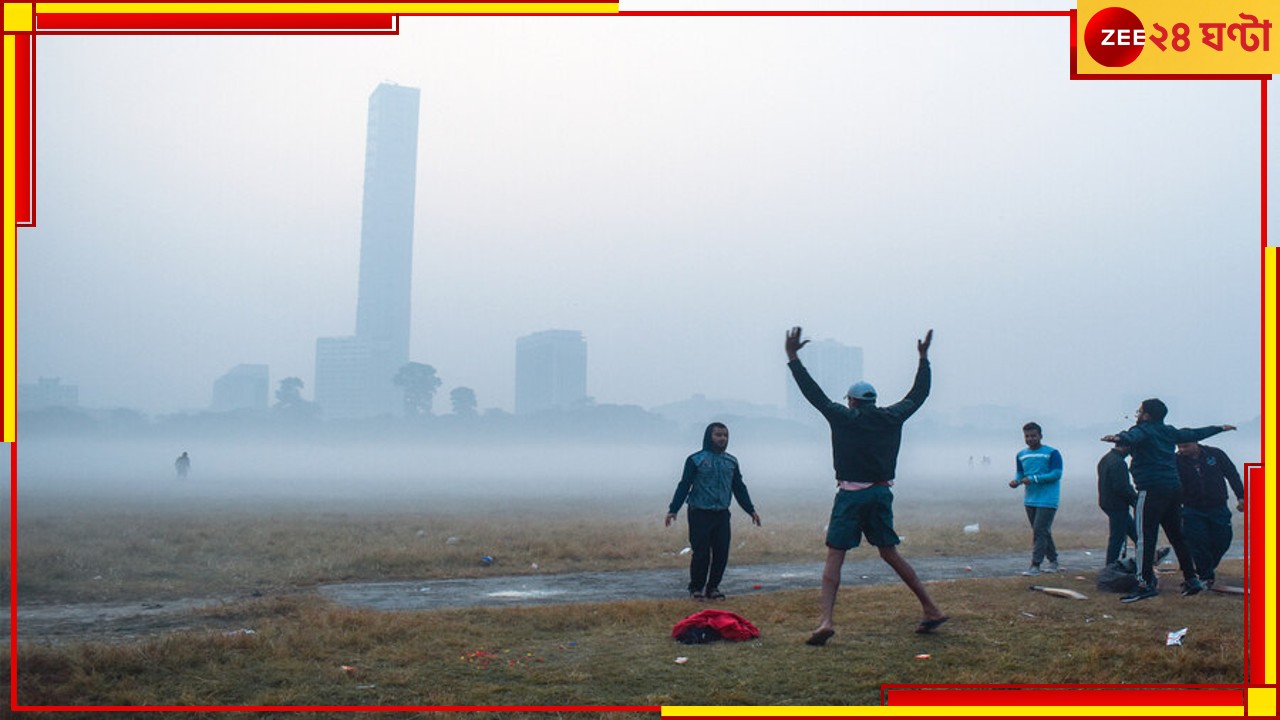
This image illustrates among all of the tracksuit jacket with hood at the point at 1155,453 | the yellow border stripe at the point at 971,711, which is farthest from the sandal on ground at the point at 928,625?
the tracksuit jacket with hood at the point at 1155,453

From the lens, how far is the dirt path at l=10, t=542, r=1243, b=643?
9250 mm

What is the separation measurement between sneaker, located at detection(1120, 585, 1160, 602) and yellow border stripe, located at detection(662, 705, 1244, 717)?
15.5ft

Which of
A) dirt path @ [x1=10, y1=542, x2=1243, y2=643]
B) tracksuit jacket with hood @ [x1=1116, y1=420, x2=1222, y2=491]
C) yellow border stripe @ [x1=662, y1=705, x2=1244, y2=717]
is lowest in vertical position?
dirt path @ [x1=10, y1=542, x2=1243, y2=643]

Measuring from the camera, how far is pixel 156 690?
6469mm

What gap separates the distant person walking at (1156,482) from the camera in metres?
9.66

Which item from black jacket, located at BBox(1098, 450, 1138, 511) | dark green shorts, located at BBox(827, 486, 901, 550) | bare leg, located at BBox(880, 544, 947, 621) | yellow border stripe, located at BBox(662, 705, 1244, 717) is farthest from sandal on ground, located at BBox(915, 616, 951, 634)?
black jacket, located at BBox(1098, 450, 1138, 511)

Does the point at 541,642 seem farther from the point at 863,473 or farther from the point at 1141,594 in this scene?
the point at 1141,594

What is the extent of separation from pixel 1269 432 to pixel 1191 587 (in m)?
4.98

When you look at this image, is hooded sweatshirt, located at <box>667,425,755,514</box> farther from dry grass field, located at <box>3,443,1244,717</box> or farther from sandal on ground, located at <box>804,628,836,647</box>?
sandal on ground, located at <box>804,628,836,647</box>

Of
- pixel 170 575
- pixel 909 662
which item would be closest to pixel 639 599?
pixel 909 662

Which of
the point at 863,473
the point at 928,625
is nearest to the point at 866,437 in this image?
the point at 863,473

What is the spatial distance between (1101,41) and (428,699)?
5.34 metres

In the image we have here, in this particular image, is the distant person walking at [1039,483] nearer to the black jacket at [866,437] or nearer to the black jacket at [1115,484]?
the black jacket at [1115,484]

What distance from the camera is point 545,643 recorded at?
317 inches
